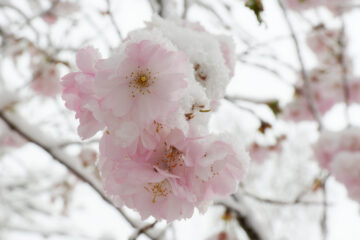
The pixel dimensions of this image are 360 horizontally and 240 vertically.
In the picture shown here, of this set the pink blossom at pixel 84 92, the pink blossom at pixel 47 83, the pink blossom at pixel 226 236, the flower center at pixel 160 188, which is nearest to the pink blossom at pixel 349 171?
the pink blossom at pixel 226 236

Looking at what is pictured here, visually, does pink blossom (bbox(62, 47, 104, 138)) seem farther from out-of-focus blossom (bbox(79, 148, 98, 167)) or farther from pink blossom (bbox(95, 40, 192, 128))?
out-of-focus blossom (bbox(79, 148, 98, 167))

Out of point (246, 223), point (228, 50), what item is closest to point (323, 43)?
point (246, 223)

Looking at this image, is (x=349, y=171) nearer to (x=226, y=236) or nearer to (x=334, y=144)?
(x=334, y=144)

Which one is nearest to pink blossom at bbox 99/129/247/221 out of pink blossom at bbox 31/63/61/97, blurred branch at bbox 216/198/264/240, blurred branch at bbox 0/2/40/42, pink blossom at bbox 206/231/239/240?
blurred branch at bbox 216/198/264/240

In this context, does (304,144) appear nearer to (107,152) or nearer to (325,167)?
(325,167)

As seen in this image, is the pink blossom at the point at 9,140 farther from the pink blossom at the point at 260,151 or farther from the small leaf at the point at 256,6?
the small leaf at the point at 256,6
